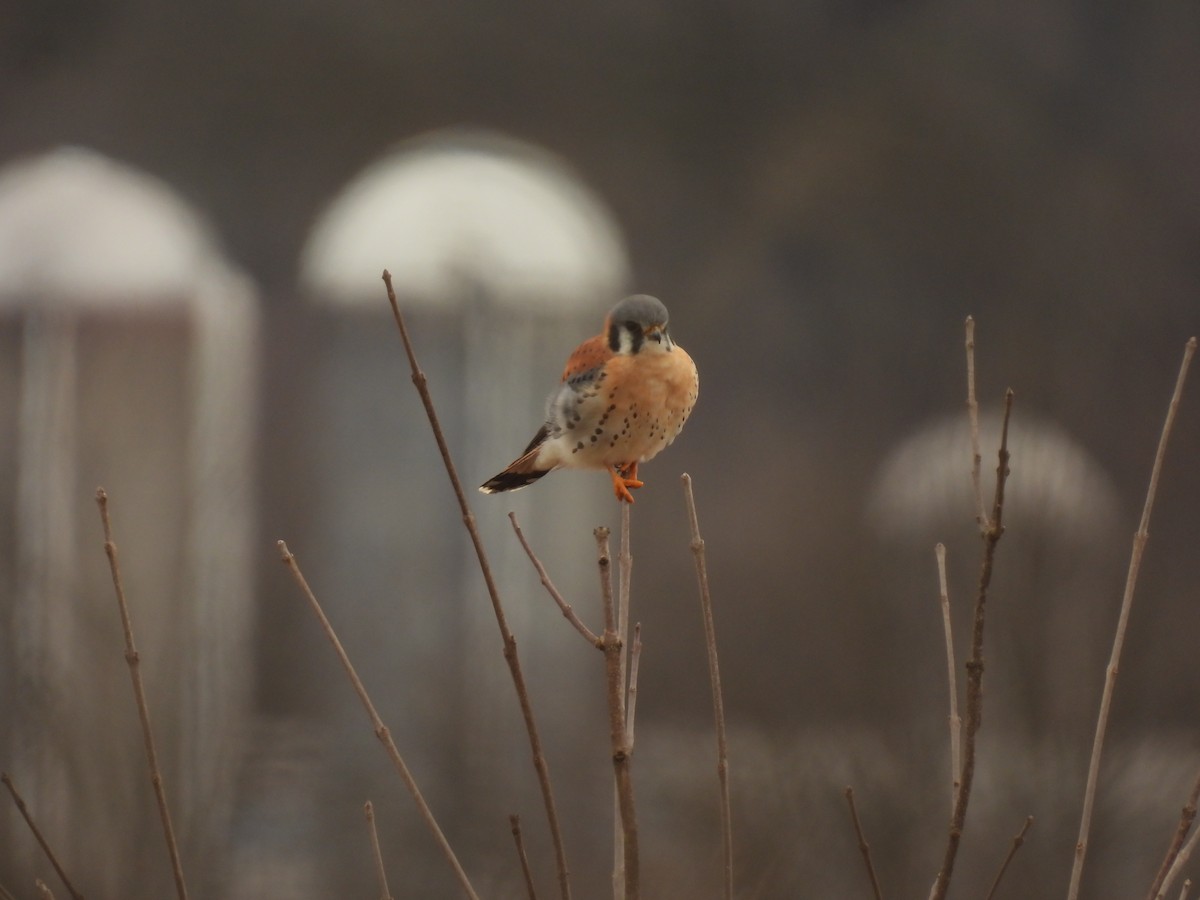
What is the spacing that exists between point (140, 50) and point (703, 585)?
1.50m

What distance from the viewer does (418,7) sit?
1737 millimetres

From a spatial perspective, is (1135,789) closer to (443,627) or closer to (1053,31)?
(443,627)

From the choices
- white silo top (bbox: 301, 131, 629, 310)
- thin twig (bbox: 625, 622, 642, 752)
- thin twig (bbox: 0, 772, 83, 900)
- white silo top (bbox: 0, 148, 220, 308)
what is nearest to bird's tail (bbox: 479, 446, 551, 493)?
thin twig (bbox: 625, 622, 642, 752)

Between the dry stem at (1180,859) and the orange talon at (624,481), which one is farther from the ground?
the orange talon at (624,481)

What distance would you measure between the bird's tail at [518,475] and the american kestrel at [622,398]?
1 centimetres

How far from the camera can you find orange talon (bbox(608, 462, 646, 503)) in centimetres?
58

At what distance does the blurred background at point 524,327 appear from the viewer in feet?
5.35

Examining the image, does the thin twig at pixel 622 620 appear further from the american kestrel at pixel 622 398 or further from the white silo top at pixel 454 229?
the white silo top at pixel 454 229

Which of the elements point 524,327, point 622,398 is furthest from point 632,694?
point 524,327

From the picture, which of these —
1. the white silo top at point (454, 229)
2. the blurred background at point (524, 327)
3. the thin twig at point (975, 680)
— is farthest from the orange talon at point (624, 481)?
the white silo top at point (454, 229)

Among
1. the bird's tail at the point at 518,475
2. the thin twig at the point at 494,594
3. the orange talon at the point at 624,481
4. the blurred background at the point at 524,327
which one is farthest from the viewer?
the blurred background at the point at 524,327

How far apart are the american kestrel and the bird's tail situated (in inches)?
0.4

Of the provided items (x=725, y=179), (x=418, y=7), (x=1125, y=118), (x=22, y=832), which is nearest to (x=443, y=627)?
(x=22, y=832)

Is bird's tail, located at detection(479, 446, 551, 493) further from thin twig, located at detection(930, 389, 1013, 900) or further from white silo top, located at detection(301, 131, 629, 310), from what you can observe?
white silo top, located at detection(301, 131, 629, 310)
